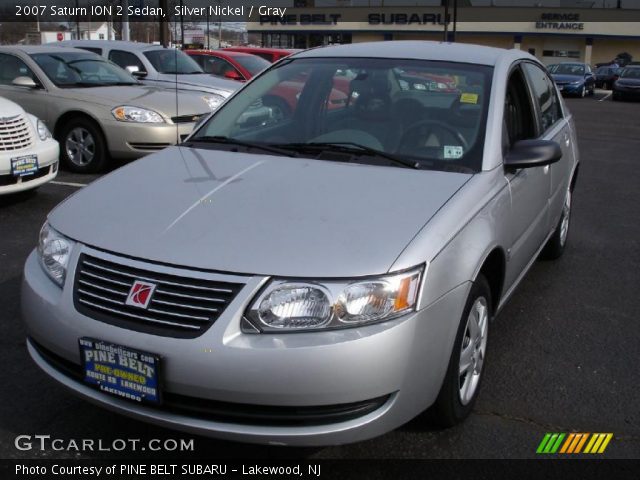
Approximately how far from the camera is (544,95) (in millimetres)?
4926

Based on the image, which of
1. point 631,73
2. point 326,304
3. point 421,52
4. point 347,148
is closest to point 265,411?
point 326,304

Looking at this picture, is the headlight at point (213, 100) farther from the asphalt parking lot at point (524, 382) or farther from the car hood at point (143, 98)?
the asphalt parking lot at point (524, 382)

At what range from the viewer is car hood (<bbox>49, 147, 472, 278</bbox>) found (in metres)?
2.58

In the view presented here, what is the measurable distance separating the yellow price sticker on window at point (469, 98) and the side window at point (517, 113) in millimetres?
178

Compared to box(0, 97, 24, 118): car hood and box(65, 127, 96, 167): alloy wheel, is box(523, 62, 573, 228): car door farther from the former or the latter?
box(65, 127, 96, 167): alloy wheel

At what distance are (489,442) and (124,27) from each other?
2059 centimetres

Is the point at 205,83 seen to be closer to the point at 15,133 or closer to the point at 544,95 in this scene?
the point at 15,133

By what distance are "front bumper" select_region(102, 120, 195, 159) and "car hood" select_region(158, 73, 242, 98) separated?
1765 millimetres

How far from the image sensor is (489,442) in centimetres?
301

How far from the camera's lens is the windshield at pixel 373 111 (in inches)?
142

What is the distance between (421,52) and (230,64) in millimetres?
10227

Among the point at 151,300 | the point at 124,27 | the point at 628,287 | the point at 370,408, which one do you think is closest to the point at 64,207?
the point at 151,300
